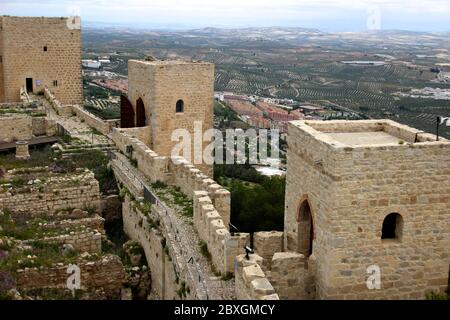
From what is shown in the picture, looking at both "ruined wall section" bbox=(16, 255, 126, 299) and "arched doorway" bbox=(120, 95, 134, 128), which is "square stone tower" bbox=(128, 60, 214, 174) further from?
"ruined wall section" bbox=(16, 255, 126, 299)

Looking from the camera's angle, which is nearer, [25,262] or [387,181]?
[387,181]

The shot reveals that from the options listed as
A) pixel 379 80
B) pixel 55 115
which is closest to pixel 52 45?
pixel 55 115

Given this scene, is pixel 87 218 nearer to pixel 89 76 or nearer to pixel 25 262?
pixel 25 262

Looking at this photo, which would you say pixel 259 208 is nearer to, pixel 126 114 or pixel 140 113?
pixel 140 113

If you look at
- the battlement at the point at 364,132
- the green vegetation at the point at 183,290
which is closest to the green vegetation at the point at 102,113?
the battlement at the point at 364,132

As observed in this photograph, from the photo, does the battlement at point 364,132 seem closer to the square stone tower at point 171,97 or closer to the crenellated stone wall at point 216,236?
the crenellated stone wall at point 216,236
